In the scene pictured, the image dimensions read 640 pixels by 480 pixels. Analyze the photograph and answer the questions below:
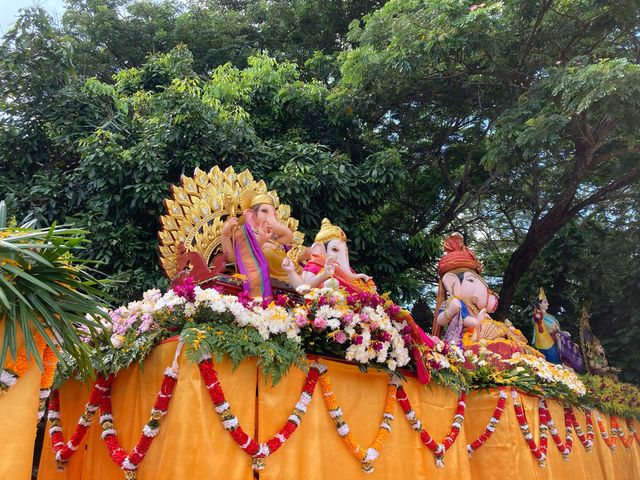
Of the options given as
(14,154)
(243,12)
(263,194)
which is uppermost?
(243,12)

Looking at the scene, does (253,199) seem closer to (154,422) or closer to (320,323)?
(320,323)

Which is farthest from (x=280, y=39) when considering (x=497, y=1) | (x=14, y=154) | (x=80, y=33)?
(x=14, y=154)

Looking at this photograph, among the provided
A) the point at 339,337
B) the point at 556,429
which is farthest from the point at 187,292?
the point at 556,429

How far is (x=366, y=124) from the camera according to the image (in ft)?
38.4

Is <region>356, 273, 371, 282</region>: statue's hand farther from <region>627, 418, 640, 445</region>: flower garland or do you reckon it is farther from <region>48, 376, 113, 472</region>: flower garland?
<region>627, 418, 640, 445</region>: flower garland

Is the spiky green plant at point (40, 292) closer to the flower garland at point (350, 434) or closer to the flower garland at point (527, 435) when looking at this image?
the flower garland at point (350, 434)

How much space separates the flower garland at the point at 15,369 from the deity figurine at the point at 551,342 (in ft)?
24.9

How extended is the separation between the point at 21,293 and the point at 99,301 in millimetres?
643

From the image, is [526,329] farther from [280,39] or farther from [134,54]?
[134,54]

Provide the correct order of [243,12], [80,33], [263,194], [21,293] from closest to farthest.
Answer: [21,293]
[263,194]
[80,33]
[243,12]

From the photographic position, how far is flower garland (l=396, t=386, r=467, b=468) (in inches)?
207

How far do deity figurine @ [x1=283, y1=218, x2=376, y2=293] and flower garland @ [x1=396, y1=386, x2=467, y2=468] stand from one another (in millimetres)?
986

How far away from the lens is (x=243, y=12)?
565 inches

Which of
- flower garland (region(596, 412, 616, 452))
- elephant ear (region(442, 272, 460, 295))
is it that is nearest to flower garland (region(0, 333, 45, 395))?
elephant ear (region(442, 272, 460, 295))
